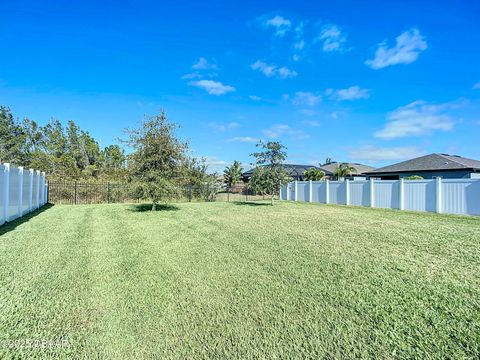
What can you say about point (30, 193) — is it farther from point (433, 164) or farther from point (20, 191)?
point (433, 164)

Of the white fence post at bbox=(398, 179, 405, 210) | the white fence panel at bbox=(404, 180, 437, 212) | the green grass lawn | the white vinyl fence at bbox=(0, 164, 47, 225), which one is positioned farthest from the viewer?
the white fence post at bbox=(398, 179, 405, 210)

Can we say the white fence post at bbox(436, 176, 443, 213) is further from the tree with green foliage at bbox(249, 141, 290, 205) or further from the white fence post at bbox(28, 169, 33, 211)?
the white fence post at bbox(28, 169, 33, 211)

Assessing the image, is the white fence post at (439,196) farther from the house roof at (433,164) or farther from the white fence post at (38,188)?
the white fence post at (38,188)

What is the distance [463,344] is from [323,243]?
3.92m

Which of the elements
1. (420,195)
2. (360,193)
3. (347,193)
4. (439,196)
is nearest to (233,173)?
(347,193)

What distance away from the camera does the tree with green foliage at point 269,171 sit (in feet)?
54.2

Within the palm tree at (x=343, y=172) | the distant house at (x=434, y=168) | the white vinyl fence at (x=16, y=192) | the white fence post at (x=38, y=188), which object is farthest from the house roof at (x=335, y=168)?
the white vinyl fence at (x=16, y=192)

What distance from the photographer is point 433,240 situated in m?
6.71

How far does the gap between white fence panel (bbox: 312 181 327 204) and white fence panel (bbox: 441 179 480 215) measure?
27.4ft

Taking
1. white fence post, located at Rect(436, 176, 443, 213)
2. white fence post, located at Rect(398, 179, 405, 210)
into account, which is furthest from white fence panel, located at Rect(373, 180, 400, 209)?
white fence post, located at Rect(436, 176, 443, 213)

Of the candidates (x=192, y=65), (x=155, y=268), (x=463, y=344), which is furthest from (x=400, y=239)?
(x=192, y=65)

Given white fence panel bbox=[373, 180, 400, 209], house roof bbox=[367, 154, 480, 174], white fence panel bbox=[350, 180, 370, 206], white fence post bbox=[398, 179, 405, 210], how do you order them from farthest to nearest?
house roof bbox=[367, 154, 480, 174] → white fence panel bbox=[350, 180, 370, 206] → white fence panel bbox=[373, 180, 400, 209] → white fence post bbox=[398, 179, 405, 210]

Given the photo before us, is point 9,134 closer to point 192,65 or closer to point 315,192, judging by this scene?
point 192,65

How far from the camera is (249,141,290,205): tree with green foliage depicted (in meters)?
16.5
